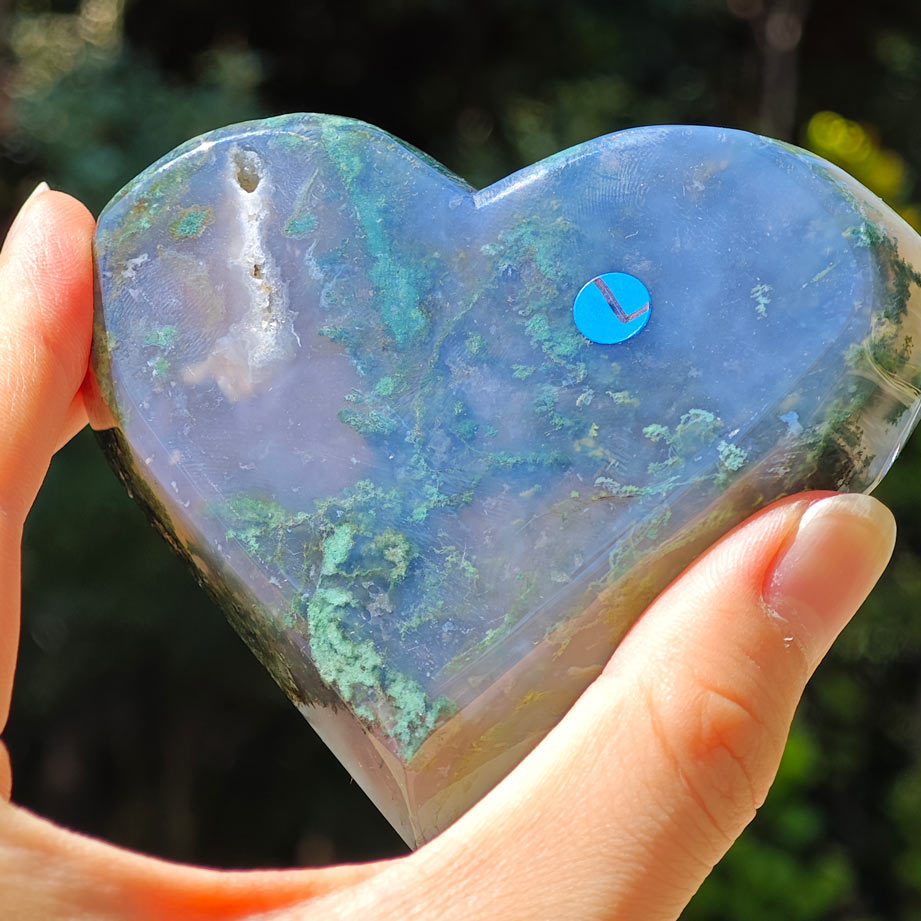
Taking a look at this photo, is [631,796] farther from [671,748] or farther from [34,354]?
[34,354]

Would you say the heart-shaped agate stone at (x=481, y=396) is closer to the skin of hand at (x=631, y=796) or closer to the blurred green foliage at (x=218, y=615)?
the skin of hand at (x=631, y=796)

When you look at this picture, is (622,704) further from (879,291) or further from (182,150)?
(182,150)

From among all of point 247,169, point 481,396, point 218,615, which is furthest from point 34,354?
point 218,615

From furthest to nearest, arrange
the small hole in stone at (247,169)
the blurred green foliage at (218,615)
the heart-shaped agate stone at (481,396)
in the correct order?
the blurred green foliage at (218,615) < the small hole in stone at (247,169) < the heart-shaped agate stone at (481,396)

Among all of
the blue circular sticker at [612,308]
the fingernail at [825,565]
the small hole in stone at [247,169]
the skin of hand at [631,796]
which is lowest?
the skin of hand at [631,796]

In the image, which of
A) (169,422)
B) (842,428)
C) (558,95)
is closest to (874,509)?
(842,428)

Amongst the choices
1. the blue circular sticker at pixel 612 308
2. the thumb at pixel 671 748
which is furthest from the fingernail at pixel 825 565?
the blue circular sticker at pixel 612 308

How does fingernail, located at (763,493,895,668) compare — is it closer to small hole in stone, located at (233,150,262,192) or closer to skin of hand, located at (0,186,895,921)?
skin of hand, located at (0,186,895,921)
